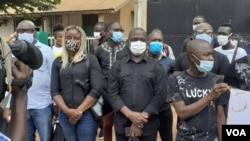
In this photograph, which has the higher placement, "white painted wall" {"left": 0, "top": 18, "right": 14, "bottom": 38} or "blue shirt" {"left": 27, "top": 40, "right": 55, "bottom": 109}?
"white painted wall" {"left": 0, "top": 18, "right": 14, "bottom": 38}

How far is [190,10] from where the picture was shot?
12047mm

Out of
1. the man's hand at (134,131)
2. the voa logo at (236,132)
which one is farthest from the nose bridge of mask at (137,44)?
the voa logo at (236,132)

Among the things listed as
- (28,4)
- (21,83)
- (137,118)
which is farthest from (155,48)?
(28,4)

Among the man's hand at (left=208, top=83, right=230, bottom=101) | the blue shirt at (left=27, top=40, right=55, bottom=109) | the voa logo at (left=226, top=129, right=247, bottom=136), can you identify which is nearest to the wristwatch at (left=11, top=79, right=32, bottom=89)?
the man's hand at (left=208, top=83, right=230, bottom=101)

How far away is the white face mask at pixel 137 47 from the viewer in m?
4.97

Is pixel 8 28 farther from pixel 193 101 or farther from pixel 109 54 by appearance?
pixel 193 101

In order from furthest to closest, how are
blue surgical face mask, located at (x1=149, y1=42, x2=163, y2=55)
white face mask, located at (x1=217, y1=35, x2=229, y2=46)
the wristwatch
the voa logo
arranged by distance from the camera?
white face mask, located at (x1=217, y1=35, x2=229, y2=46), blue surgical face mask, located at (x1=149, y1=42, x2=163, y2=55), the voa logo, the wristwatch

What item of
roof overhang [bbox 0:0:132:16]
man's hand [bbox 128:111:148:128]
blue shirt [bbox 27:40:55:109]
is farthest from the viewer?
roof overhang [bbox 0:0:132:16]

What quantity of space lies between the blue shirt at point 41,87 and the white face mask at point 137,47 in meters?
1.10

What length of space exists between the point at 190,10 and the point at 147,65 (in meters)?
7.48

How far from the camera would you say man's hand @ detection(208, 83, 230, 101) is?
3.68 meters

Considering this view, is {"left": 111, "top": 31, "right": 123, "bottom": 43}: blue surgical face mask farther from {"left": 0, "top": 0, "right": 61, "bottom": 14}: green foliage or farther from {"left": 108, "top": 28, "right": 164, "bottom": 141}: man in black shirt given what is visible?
{"left": 0, "top": 0, "right": 61, "bottom": 14}: green foliage

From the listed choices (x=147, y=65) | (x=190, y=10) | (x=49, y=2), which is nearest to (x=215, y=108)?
(x=147, y=65)

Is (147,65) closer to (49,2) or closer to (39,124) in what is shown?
(39,124)
